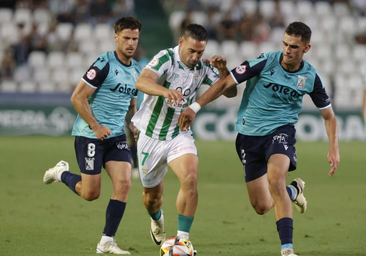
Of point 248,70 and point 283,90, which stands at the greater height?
point 248,70

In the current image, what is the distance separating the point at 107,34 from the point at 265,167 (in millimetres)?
17833

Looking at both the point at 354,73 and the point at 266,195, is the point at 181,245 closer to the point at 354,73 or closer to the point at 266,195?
the point at 266,195

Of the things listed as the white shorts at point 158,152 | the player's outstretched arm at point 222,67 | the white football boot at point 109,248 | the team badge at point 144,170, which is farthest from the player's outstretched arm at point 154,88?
the white football boot at point 109,248

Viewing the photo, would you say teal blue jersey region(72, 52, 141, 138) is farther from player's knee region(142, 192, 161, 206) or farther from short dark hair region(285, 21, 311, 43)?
short dark hair region(285, 21, 311, 43)

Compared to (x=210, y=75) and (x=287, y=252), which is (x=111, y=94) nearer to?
(x=210, y=75)

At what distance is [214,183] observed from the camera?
12961 millimetres

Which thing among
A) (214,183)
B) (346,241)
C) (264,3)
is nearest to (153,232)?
(346,241)

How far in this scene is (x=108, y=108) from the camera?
301 inches

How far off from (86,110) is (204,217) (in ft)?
9.26

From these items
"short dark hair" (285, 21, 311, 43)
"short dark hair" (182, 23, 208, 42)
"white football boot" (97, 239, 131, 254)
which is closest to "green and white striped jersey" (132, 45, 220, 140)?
"short dark hair" (182, 23, 208, 42)

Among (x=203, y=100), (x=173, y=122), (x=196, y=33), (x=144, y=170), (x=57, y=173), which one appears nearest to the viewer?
(x=203, y=100)

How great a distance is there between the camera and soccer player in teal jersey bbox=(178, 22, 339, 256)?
673 cm

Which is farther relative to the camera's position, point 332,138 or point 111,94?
point 111,94

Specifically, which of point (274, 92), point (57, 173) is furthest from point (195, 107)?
point (57, 173)
